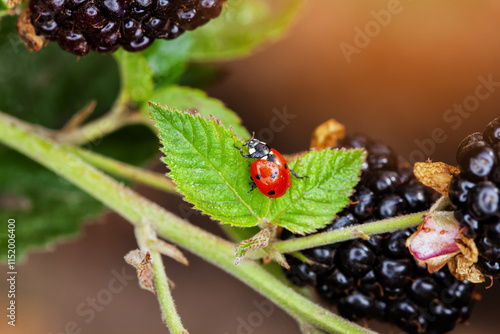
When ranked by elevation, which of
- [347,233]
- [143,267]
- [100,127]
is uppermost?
Answer: [100,127]

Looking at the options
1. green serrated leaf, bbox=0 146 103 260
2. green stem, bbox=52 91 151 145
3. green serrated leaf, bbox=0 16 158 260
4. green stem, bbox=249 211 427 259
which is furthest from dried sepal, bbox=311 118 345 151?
green serrated leaf, bbox=0 146 103 260

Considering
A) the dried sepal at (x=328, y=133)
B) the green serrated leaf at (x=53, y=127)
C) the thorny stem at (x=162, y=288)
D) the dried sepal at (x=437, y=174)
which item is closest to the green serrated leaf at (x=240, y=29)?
the green serrated leaf at (x=53, y=127)

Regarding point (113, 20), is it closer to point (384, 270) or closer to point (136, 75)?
point (136, 75)

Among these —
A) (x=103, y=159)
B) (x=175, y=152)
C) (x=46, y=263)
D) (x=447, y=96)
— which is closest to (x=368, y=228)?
(x=175, y=152)

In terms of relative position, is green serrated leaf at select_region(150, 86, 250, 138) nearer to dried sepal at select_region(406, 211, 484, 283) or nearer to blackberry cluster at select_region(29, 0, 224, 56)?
blackberry cluster at select_region(29, 0, 224, 56)

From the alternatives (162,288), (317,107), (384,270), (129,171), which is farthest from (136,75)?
(317,107)

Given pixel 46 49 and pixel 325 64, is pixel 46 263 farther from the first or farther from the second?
pixel 325 64
